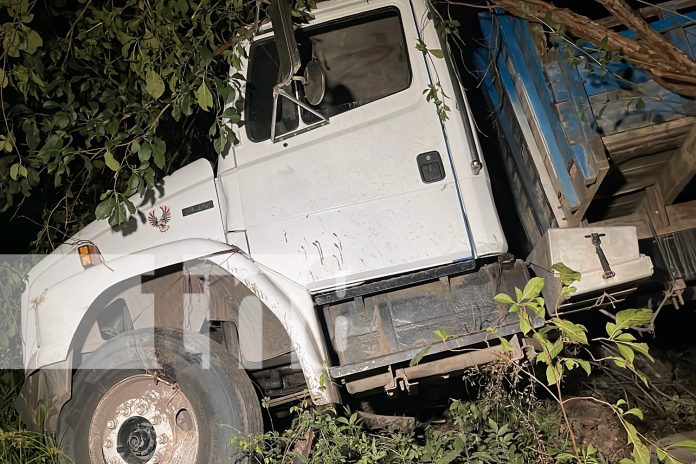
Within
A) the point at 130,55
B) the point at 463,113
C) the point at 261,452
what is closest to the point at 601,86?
the point at 463,113

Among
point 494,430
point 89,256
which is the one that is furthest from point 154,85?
point 494,430

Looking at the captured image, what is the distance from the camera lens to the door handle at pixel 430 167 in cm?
305

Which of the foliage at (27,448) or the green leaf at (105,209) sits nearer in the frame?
the foliage at (27,448)

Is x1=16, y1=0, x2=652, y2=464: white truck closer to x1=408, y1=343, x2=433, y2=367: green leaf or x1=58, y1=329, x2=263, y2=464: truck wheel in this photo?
x1=58, y1=329, x2=263, y2=464: truck wheel

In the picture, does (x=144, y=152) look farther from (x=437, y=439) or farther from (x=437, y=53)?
(x=437, y=439)

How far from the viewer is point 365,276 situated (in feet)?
10.1

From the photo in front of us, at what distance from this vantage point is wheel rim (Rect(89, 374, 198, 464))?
9.86 feet

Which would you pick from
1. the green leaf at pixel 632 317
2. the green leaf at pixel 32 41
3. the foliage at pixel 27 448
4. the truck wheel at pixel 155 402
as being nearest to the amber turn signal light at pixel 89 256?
the truck wheel at pixel 155 402

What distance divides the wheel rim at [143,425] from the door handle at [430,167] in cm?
157

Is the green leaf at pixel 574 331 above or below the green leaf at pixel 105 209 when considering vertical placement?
below

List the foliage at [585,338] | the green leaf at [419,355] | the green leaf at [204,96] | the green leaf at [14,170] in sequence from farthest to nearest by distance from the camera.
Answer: the green leaf at [14,170], the green leaf at [204,96], the green leaf at [419,355], the foliage at [585,338]

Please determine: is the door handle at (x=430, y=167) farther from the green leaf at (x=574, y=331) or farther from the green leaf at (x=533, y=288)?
the green leaf at (x=574, y=331)

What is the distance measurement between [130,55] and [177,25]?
46 centimetres

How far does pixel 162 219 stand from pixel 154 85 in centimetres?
77
